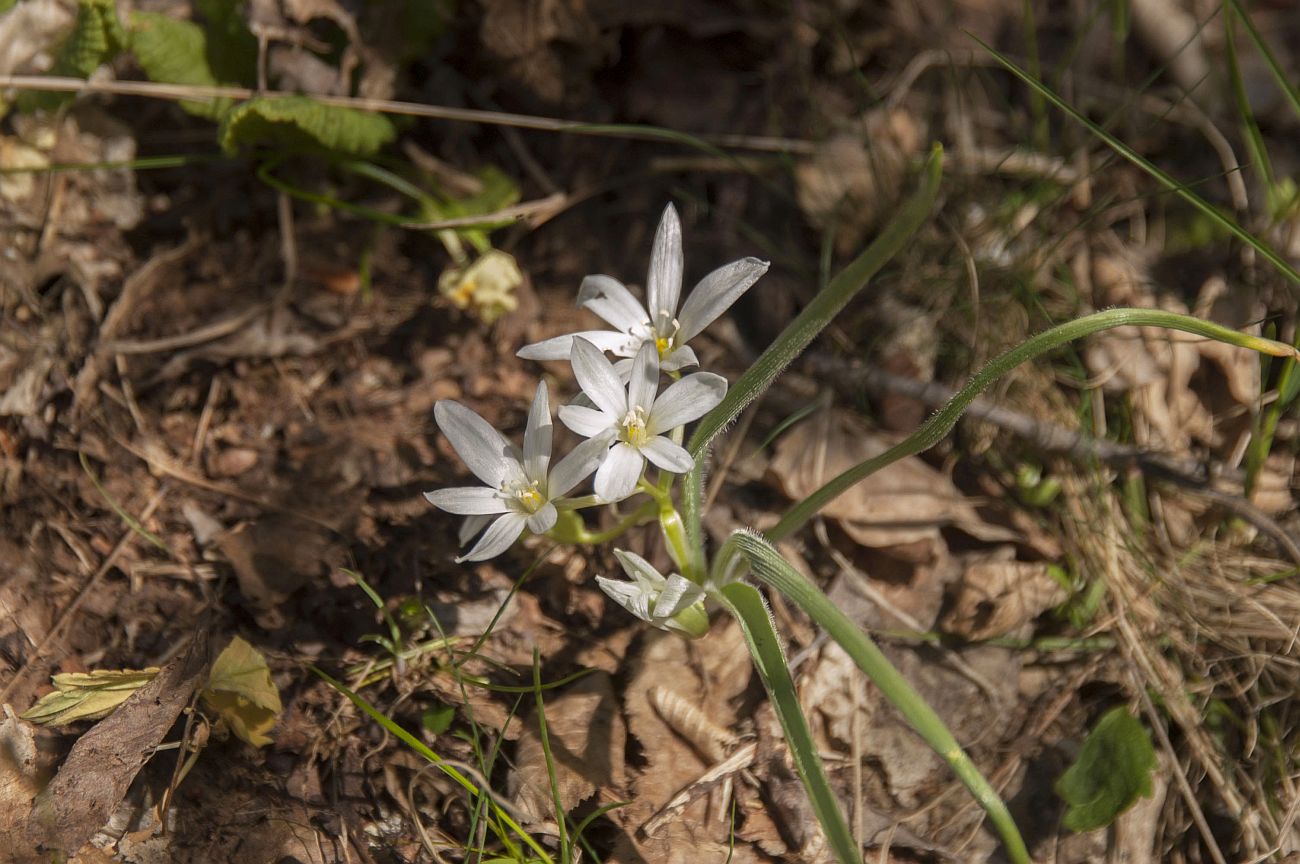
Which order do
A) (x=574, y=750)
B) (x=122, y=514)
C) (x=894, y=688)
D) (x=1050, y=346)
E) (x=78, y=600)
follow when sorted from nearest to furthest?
(x=894, y=688)
(x=1050, y=346)
(x=574, y=750)
(x=78, y=600)
(x=122, y=514)

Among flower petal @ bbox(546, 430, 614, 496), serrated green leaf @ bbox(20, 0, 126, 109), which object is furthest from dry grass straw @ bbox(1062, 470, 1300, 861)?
serrated green leaf @ bbox(20, 0, 126, 109)

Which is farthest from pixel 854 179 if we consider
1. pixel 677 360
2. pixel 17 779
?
pixel 17 779

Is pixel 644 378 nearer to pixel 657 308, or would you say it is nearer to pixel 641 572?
pixel 657 308

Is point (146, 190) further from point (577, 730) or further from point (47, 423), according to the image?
point (577, 730)

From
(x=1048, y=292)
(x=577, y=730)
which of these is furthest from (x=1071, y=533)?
(x=577, y=730)

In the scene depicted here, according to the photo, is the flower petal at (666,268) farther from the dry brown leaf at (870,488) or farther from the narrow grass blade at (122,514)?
the narrow grass blade at (122,514)

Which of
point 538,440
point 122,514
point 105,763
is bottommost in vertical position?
point 105,763

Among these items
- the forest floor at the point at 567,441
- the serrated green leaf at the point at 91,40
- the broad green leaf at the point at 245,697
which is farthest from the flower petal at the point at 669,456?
the serrated green leaf at the point at 91,40
